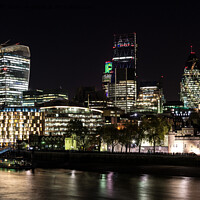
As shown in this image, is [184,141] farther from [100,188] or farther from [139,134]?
[100,188]

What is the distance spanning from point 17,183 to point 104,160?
70801 millimetres

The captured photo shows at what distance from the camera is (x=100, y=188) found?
70.7m

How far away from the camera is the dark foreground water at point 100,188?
203ft

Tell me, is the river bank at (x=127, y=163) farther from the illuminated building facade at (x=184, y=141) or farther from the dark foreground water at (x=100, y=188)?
the illuminated building facade at (x=184, y=141)

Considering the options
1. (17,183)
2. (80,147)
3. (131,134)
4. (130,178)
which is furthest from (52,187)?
(80,147)

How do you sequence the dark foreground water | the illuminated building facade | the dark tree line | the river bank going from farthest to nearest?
the dark tree line, the illuminated building facade, the river bank, the dark foreground water

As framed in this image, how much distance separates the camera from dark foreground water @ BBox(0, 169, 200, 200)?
6188 cm

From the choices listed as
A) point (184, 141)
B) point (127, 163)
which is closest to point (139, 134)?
point (184, 141)

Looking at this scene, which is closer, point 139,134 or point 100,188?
point 100,188

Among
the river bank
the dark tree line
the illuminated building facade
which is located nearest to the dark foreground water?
the river bank

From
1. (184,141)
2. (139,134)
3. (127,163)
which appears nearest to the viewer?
(127,163)

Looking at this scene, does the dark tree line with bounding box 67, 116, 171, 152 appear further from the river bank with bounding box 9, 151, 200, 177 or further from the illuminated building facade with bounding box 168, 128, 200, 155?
the river bank with bounding box 9, 151, 200, 177

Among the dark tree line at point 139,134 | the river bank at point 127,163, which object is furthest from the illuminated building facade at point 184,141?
the river bank at point 127,163

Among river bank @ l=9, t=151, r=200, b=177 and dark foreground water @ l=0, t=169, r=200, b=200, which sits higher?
river bank @ l=9, t=151, r=200, b=177
